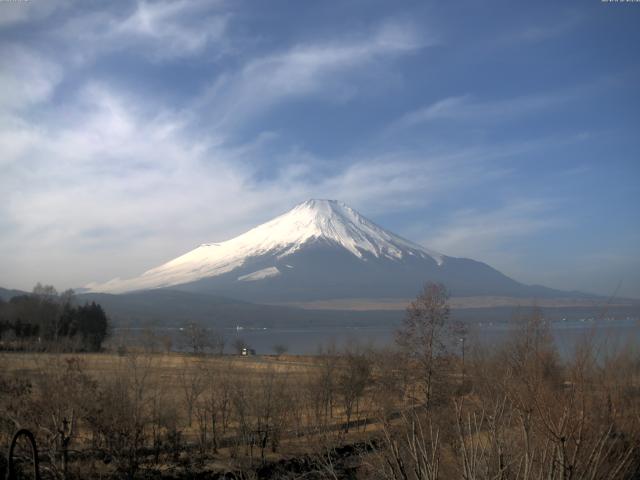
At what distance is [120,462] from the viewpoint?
12.5 m

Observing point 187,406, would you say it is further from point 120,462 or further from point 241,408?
point 120,462

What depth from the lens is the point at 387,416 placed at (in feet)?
36.1

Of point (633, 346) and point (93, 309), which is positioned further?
point (93, 309)

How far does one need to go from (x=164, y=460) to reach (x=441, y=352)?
10.3m

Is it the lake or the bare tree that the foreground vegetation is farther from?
the lake

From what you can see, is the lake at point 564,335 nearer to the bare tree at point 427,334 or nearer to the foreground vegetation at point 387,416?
the foreground vegetation at point 387,416

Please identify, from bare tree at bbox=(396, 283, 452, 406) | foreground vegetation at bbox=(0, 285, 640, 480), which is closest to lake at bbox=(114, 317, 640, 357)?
foreground vegetation at bbox=(0, 285, 640, 480)

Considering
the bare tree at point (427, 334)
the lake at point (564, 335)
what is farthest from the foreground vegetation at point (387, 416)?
the lake at point (564, 335)

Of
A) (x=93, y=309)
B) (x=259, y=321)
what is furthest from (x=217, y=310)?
(x=93, y=309)

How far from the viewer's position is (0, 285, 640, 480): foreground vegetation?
4895 millimetres

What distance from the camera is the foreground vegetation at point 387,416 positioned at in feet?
16.1

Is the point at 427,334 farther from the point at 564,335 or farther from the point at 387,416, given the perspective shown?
the point at 387,416

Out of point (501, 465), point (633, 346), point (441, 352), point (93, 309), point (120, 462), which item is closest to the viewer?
point (501, 465)

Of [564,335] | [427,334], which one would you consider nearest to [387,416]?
[564,335]
